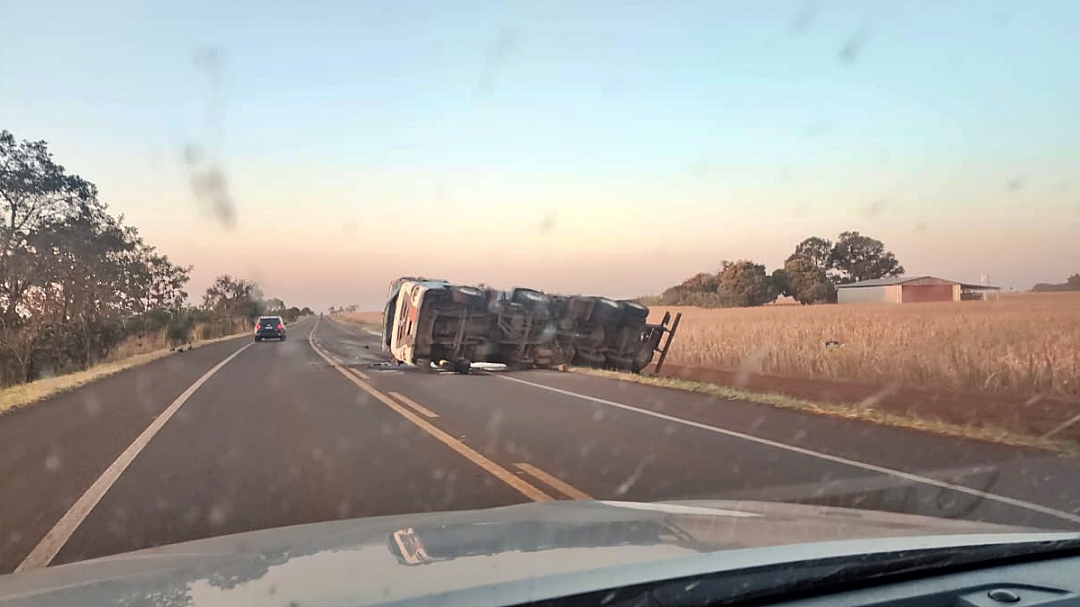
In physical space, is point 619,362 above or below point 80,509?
above

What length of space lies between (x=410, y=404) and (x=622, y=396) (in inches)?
150

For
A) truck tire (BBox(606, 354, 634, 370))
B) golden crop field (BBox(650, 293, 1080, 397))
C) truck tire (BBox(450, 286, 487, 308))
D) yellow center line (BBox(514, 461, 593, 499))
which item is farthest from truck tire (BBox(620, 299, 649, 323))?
yellow center line (BBox(514, 461, 593, 499))

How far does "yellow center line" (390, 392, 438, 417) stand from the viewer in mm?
12672

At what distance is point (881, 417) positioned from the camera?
39.5ft

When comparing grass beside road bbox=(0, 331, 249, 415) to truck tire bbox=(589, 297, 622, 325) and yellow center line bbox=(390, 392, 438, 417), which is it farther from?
truck tire bbox=(589, 297, 622, 325)

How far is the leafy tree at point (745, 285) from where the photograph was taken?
7994cm

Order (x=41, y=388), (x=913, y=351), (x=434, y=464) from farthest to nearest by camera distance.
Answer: (x=913, y=351), (x=41, y=388), (x=434, y=464)

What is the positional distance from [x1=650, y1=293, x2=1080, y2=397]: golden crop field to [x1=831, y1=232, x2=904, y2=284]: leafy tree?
70.9m

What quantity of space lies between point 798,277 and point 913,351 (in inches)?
2743

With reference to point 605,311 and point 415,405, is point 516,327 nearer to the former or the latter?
point 605,311

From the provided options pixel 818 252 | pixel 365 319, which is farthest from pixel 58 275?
pixel 365 319

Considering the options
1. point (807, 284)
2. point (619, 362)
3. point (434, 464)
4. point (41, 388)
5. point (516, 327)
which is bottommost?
point (41, 388)

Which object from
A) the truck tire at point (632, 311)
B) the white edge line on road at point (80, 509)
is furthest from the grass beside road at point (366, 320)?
the white edge line on road at point (80, 509)

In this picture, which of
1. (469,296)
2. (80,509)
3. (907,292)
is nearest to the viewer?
(80,509)
